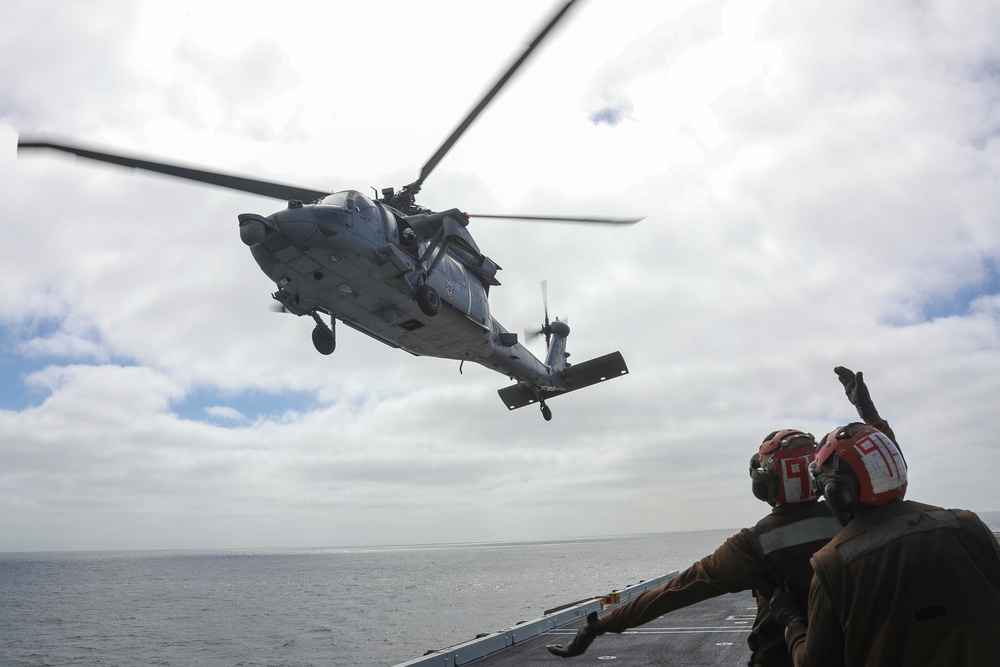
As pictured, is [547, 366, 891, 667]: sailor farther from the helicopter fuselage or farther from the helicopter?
the helicopter fuselage

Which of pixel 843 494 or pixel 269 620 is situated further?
pixel 269 620

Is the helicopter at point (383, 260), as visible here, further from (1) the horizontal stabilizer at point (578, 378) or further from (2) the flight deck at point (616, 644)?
(2) the flight deck at point (616, 644)

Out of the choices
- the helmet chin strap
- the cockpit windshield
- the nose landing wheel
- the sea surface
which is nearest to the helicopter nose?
the cockpit windshield

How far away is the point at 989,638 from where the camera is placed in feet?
8.71

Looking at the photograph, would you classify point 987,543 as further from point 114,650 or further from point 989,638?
point 114,650

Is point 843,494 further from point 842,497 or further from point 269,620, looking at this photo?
point 269,620

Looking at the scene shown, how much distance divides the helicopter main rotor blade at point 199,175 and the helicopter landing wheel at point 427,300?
9.56 feet

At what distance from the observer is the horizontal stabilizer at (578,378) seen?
2171cm

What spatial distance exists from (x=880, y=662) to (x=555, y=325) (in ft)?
70.9

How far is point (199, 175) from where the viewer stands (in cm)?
1313

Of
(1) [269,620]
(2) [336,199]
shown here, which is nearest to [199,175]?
(2) [336,199]

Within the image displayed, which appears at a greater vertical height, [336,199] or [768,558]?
[336,199]

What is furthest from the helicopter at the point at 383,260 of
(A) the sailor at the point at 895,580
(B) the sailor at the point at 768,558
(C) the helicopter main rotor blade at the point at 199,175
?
(A) the sailor at the point at 895,580

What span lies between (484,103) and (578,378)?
39.4 ft
